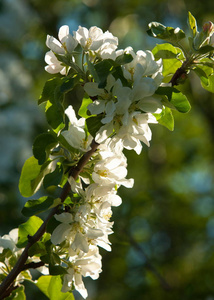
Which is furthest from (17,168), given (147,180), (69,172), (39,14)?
(69,172)

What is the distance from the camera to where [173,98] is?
91 centimetres

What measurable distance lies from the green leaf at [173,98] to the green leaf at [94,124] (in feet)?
0.44

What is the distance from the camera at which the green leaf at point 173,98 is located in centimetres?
87

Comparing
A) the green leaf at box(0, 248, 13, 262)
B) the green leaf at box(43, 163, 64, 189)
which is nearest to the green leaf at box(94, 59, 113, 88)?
the green leaf at box(43, 163, 64, 189)

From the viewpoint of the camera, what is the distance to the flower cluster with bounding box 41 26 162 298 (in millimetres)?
830

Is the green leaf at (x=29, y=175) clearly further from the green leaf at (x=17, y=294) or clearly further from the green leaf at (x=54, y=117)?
the green leaf at (x=17, y=294)

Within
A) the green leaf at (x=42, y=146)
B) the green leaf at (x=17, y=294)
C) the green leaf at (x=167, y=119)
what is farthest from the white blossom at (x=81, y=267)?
the green leaf at (x=167, y=119)

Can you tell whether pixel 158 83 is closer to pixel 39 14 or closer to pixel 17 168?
pixel 17 168

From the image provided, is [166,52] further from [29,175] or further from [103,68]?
[29,175]

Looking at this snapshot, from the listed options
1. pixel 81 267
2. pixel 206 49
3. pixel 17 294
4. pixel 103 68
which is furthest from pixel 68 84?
pixel 17 294

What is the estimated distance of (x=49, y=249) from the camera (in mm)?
896

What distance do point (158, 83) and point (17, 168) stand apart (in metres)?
3.58

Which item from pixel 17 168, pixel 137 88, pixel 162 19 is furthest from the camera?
pixel 162 19

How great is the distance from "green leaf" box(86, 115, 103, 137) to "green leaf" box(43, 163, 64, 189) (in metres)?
0.11
